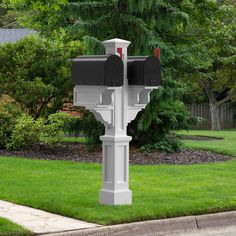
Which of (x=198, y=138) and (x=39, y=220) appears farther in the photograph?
(x=198, y=138)

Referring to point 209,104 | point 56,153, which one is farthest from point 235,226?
point 209,104

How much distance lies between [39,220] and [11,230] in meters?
0.73

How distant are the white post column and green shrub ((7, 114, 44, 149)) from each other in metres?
Answer: 6.49

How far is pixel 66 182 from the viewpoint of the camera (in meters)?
11.4

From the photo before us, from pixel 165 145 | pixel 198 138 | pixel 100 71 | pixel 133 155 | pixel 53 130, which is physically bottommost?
pixel 133 155

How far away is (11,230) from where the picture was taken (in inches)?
309

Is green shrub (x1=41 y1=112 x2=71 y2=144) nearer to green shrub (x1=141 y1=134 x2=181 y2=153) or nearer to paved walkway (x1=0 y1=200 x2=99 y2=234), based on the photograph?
green shrub (x1=141 y1=134 x2=181 y2=153)

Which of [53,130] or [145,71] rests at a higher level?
[145,71]

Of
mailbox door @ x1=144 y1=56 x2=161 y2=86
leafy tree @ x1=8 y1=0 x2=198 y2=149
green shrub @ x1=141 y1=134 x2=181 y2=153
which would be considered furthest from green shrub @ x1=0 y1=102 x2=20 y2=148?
mailbox door @ x1=144 y1=56 x2=161 y2=86

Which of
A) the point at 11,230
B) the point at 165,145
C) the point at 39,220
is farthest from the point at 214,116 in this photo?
the point at 11,230

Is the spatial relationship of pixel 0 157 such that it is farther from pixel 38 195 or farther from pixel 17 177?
pixel 38 195

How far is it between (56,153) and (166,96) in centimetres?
275

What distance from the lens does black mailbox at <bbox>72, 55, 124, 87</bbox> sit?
28.4 ft

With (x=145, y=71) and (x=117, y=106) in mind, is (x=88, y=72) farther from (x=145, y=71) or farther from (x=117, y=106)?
(x=145, y=71)
